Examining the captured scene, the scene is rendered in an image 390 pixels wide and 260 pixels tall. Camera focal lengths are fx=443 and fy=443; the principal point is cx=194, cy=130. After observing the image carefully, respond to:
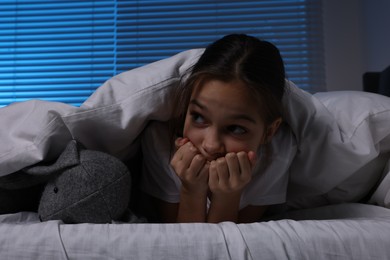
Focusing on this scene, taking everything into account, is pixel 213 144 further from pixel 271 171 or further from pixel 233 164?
pixel 271 171

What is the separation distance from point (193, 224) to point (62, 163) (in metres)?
0.23

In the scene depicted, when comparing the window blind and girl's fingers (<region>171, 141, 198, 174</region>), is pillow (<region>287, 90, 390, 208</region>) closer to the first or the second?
girl's fingers (<region>171, 141, 198, 174</region>)

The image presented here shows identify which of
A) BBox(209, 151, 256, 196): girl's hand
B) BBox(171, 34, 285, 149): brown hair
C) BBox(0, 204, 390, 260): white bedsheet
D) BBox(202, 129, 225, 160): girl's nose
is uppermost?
BBox(171, 34, 285, 149): brown hair

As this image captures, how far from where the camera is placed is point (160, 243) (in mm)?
504

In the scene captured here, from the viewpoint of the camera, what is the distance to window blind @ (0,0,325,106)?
2.27 meters

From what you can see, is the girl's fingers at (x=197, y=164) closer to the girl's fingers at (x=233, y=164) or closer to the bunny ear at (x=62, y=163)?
the girl's fingers at (x=233, y=164)

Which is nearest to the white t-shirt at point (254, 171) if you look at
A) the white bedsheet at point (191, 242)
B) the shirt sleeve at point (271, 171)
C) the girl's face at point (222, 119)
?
the shirt sleeve at point (271, 171)

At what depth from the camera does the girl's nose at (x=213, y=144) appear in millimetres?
695

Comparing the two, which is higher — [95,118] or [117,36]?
[117,36]

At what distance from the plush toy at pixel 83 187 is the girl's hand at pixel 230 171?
0.13 metres

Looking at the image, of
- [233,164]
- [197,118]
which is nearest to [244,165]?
[233,164]

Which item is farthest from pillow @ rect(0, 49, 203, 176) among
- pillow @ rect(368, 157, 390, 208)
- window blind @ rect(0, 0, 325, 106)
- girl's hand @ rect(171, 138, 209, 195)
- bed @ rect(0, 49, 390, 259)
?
window blind @ rect(0, 0, 325, 106)

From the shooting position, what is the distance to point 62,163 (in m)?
0.65

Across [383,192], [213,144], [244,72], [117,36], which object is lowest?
[383,192]
